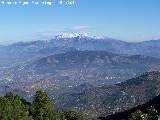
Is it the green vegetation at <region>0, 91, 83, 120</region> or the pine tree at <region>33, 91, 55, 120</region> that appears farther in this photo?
the pine tree at <region>33, 91, 55, 120</region>

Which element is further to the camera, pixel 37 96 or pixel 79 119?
pixel 79 119

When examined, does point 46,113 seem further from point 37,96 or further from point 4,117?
point 4,117

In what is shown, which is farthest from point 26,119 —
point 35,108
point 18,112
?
point 35,108

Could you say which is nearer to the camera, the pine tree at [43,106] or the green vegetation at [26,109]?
the green vegetation at [26,109]

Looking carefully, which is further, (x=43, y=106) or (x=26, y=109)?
(x=26, y=109)

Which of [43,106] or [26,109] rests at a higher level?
[43,106]

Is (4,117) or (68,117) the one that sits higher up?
(4,117)

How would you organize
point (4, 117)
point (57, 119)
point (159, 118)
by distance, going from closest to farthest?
1. point (4, 117)
2. point (159, 118)
3. point (57, 119)

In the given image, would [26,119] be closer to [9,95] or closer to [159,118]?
[9,95]

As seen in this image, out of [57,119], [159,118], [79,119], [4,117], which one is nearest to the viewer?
[4,117]
